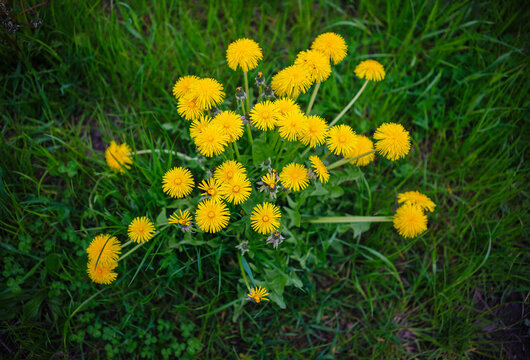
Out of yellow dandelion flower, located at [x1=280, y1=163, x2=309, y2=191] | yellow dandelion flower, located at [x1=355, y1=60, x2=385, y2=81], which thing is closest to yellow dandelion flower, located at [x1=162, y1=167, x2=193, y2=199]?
yellow dandelion flower, located at [x1=280, y1=163, x2=309, y2=191]

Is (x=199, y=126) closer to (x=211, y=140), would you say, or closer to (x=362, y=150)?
(x=211, y=140)

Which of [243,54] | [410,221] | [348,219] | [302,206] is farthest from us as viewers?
[302,206]

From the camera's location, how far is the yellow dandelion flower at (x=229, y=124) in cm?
142

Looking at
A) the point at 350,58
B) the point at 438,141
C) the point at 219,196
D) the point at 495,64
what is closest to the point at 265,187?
the point at 219,196

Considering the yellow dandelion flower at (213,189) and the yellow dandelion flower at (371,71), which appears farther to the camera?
the yellow dandelion flower at (371,71)

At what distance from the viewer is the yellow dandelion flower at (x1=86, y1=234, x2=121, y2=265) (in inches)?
59.8

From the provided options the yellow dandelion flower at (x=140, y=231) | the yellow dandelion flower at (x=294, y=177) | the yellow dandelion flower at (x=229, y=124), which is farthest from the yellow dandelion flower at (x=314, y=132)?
the yellow dandelion flower at (x=140, y=231)

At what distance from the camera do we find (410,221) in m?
1.65

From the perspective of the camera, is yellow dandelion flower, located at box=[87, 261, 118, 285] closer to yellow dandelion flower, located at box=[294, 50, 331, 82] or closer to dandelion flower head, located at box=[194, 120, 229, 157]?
dandelion flower head, located at box=[194, 120, 229, 157]

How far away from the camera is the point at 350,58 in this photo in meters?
2.25

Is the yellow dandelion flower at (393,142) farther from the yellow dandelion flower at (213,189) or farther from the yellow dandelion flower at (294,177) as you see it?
the yellow dandelion flower at (213,189)

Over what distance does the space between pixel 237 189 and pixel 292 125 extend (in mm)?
361

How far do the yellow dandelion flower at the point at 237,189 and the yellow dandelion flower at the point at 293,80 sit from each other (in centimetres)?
46

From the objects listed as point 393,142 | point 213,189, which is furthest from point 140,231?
point 393,142
